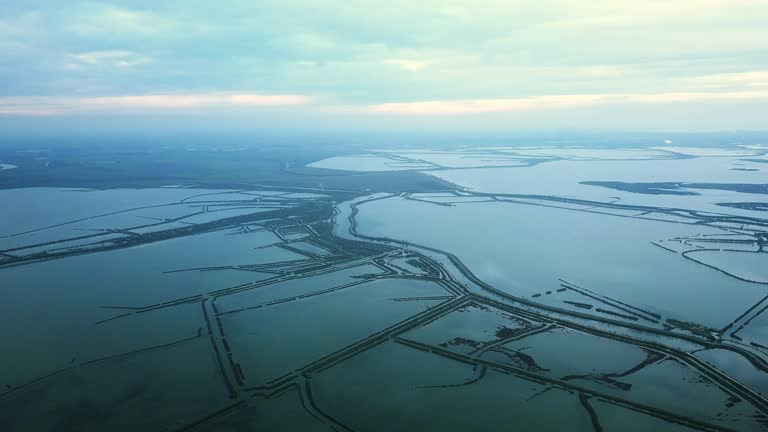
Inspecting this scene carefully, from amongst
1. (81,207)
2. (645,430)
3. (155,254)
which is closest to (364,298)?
(645,430)

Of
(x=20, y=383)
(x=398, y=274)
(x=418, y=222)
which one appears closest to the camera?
(x=20, y=383)

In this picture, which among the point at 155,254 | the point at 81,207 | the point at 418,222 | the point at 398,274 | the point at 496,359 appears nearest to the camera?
the point at 496,359

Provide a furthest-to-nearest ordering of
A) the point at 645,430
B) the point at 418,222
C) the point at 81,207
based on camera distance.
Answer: the point at 81,207 < the point at 418,222 < the point at 645,430

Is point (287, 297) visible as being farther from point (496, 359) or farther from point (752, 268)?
point (752, 268)

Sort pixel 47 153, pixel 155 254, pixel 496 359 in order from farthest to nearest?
pixel 47 153 → pixel 155 254 → pixel 496 359

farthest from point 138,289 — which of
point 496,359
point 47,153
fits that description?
point 47,153

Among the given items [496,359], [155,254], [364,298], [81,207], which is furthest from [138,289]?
[81,207]

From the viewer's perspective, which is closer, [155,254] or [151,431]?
[151,431]

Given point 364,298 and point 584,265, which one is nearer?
point 364,298

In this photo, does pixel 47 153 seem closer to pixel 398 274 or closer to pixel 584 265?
pixel 398 274
